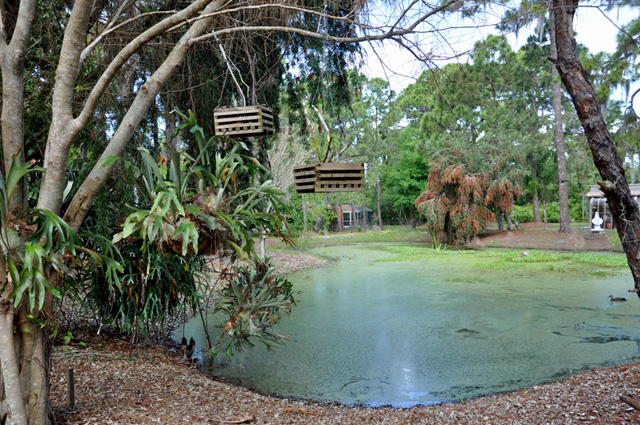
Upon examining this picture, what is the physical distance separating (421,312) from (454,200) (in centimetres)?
1118

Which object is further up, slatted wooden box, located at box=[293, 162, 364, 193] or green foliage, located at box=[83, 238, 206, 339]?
slatted wooden box, located at box=[293, 162, 364, 193]

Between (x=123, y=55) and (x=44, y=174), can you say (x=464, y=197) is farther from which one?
(x=44, y=174)

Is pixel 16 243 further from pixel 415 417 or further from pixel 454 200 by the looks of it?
pixel 454 200

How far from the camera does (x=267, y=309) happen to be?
4.14 meters

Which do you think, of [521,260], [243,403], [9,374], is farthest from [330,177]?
[521,260]

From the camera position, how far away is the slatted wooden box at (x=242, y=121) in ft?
10.7

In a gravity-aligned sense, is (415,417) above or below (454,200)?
below

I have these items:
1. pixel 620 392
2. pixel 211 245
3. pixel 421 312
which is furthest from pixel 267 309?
pixel 421 312

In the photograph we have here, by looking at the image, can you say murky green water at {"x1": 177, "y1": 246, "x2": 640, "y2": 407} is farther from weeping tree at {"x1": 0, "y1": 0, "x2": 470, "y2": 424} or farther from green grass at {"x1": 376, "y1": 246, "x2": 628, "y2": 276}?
weeping tree at {"x1": 0, "y1": 0, "x2": 470, "y2": 424}

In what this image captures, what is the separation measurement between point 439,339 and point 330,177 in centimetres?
383

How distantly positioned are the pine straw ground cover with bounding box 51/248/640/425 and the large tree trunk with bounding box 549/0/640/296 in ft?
3.66

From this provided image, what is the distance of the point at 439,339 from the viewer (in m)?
6.09

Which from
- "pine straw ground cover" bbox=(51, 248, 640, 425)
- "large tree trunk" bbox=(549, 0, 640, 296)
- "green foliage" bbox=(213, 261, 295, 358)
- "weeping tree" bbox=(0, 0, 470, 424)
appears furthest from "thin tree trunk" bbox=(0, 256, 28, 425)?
"large tree trunk" bbox=(549, 0, 640, 296)

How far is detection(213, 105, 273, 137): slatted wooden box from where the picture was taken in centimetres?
327
